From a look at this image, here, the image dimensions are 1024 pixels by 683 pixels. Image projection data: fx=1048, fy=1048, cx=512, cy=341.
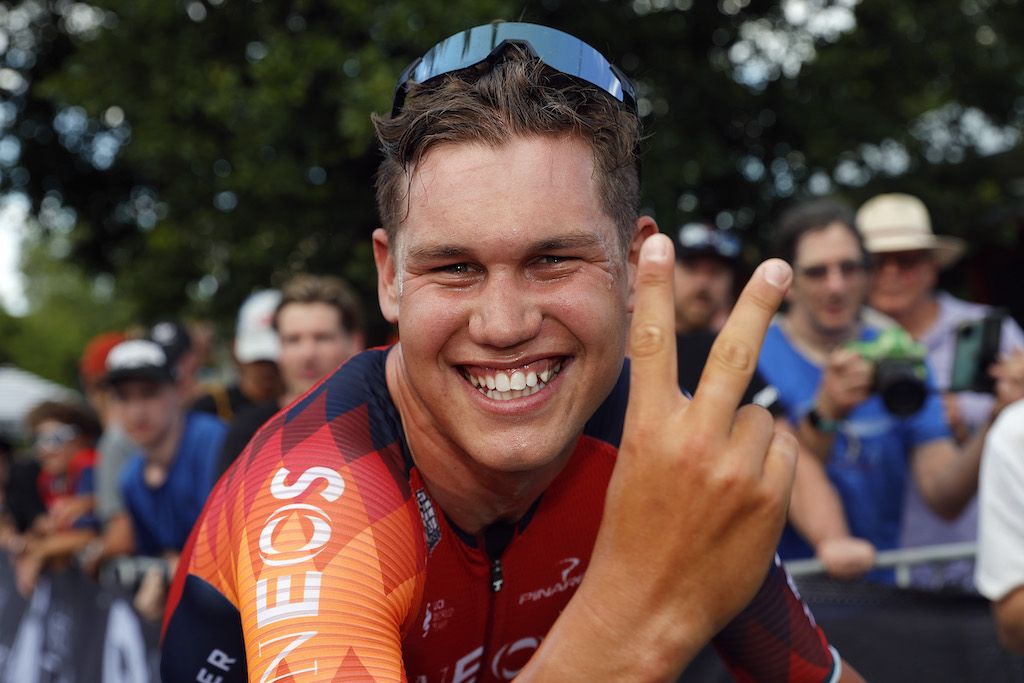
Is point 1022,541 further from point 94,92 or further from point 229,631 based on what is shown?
point 94,92

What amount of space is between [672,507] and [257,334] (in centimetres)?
500

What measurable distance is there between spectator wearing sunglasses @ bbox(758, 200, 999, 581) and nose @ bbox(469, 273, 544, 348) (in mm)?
2372

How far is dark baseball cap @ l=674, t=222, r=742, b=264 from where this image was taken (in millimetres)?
4848

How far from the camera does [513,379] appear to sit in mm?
1914

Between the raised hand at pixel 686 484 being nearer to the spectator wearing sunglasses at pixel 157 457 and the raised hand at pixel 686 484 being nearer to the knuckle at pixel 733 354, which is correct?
the knuckle at pixel 733 354

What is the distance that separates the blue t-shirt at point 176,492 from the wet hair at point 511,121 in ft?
11.8

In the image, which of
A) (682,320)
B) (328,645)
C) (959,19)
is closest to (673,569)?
(328,645)

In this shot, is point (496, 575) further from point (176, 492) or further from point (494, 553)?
point (176, 492)

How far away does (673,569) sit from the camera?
163 cm

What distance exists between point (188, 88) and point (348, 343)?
6.62m

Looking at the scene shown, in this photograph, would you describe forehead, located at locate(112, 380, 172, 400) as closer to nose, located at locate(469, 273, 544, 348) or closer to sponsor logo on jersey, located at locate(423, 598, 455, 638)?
sponsor logo on jersey, located at locate(423, 598, 455, 638)

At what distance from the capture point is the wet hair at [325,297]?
17.2ft

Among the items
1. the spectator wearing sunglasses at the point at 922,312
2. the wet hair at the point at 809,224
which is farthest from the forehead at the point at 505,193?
the spectator wearing sunglasses at the point at 922,312

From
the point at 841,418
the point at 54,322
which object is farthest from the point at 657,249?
the point at 54,322
